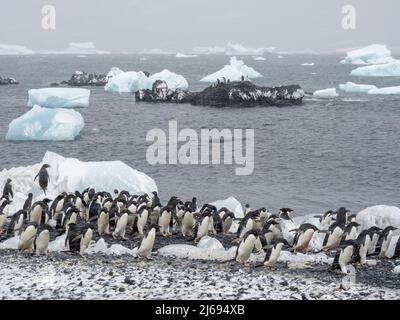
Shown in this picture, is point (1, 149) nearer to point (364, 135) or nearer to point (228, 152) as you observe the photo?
point (228, 152)

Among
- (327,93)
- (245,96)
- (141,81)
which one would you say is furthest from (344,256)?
(141,81)

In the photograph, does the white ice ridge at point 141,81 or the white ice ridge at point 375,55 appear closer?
the white ice ridge at point 141,81

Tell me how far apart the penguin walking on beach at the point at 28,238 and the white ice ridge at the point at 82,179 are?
754 centimetres

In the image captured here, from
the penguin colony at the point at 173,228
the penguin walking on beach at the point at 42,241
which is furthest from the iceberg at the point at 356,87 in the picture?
the penguin walking on beach at the point at 42,241

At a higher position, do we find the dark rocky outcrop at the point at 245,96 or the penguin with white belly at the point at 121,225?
the dark rocky outcrop at the point at 245,96

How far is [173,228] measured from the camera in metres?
16.8

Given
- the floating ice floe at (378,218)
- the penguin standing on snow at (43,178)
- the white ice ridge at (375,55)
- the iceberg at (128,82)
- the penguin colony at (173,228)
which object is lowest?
the floating ice floe at (378,218)

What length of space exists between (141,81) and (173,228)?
61.9 metres

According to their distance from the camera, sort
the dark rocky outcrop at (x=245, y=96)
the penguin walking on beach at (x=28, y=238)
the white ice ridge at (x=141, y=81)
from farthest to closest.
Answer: the white ice ridge at (x=141, y=81)
the dark rocky outcrop at (x=245, y=96)
the penguin walking on beach at (x=28, y=238)

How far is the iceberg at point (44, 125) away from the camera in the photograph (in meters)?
38.1

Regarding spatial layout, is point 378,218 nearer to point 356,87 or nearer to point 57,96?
point 57,96

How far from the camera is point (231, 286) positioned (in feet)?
38.1

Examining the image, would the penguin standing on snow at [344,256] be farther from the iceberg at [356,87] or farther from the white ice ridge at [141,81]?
the iceberg at [356,87]
